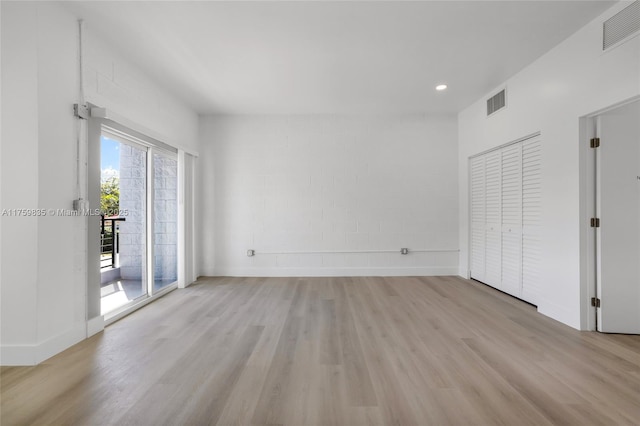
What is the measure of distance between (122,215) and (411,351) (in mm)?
3500

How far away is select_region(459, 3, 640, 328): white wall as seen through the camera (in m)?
2.48

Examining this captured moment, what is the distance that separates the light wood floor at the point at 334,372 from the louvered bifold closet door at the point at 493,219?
3.09ft

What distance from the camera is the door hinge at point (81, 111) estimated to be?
99.2 inches

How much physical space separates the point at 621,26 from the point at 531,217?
2.02 m

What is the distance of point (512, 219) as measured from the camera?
3.87 m

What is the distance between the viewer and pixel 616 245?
2.70 metres

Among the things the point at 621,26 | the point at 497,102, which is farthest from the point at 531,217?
the point at 621,26

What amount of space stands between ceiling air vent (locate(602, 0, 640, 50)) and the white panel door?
0.65m

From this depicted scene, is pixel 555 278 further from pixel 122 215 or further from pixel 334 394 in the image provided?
pixel 122 215

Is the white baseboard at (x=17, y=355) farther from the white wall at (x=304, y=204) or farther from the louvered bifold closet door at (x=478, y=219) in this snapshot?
the louvered bifold closet door at (x=478, y=219)

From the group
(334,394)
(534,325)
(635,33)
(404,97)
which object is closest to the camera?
(334,394)

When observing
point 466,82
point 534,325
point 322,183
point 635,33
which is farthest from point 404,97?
point 534,325

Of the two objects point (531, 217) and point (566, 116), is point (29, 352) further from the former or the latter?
point (566, 116)

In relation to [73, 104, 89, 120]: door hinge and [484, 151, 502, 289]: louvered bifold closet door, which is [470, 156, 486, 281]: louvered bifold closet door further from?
[73, 104, 89, 120]: door hinge
